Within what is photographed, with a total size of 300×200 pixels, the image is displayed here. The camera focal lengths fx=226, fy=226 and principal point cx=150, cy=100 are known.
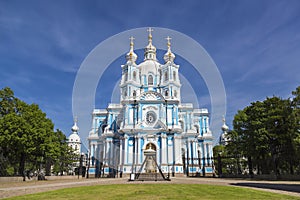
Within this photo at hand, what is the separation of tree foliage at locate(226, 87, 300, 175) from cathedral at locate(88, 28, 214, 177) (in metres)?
6.90

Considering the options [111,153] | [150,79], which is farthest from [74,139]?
[150,79]

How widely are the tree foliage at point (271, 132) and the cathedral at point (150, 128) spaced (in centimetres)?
690

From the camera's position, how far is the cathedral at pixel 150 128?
116 ft

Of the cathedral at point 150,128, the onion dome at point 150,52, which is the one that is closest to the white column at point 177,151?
the cathedral at point 150,128

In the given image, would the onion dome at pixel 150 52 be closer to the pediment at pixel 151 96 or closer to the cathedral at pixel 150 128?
the cathedral at pixel 150 128

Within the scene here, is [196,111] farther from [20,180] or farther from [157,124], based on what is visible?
[20,180]

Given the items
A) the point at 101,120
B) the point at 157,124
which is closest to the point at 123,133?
the point at 157,124

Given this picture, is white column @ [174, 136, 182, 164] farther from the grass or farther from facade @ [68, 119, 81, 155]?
facade @ [68, 119, 81, 155]

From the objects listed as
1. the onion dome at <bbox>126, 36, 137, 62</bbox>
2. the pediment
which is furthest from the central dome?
the pediment

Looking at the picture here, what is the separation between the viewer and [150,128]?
37312mm

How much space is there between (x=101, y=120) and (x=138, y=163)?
1926 centimetres

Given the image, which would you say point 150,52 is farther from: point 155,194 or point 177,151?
point 155,194

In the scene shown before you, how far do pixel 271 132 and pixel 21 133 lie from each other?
24.4 m

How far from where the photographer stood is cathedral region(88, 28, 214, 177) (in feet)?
116
